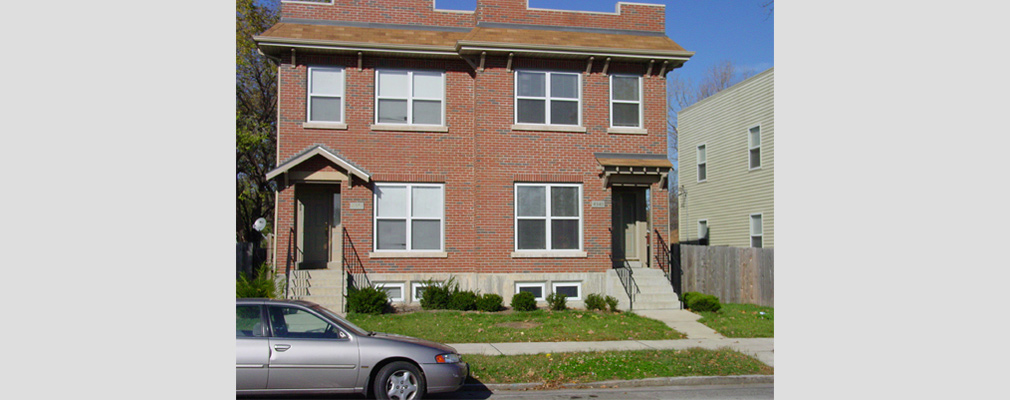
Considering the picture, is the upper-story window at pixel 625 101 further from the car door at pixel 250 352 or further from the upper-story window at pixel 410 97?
the car door at pixel 250 352

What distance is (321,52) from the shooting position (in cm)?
1784

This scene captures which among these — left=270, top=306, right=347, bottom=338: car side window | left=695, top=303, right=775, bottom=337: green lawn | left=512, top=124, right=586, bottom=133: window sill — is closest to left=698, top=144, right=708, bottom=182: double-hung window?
left=695, top=303, right=775, bottom=337: green lawn

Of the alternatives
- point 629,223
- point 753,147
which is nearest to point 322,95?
point 629,223

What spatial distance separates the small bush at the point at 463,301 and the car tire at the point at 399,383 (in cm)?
816

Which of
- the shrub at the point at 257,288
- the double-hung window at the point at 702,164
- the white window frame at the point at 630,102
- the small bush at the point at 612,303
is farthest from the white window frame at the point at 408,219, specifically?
the double-hung window at the point at 702,164

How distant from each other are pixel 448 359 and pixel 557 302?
850 centimetres

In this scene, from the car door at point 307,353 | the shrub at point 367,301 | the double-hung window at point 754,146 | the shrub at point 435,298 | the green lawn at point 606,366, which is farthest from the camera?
the double-hung window at point 754,146

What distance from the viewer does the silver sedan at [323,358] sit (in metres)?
8.12

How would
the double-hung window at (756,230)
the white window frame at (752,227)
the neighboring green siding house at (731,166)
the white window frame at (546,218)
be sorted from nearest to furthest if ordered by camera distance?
the white window frame at (546,218) < the neighboring green siding house at (731,166) < the white window frame at (752,227) < the double-hung window at (756,230)

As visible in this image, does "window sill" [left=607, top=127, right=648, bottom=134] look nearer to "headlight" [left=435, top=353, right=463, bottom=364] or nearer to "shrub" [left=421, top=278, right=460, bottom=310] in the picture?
"shrub" [left=421, top=278, right=460, bottom=310]

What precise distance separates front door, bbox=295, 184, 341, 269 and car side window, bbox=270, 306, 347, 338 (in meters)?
10.1

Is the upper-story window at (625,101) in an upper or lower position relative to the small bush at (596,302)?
upper

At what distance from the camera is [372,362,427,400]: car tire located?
27.6 feet

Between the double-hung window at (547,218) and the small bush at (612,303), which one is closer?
the small bush at (612,303)
